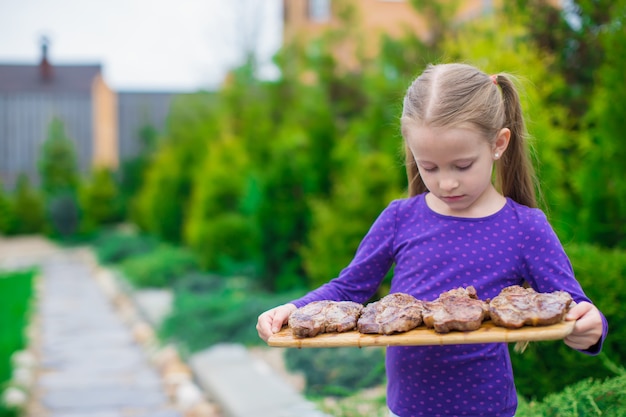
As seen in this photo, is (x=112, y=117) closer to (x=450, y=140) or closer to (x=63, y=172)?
(x=63, y=172)

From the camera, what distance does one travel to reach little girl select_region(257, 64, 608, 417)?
1.82m

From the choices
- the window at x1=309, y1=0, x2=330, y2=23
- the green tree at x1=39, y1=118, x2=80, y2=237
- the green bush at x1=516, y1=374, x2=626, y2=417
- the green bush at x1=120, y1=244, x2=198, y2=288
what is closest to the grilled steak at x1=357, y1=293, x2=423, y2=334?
the green bush at x1=516, y1=374, x2=626, y2=417

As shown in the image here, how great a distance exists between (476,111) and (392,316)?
563 mm

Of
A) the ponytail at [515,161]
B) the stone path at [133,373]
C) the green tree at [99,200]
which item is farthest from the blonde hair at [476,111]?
the green tree at [99,200]

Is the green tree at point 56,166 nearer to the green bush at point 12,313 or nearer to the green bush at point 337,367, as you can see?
the green bush at point 12,313

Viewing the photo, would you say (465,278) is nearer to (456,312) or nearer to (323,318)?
(456,312)

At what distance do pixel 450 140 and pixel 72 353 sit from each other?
239 inches

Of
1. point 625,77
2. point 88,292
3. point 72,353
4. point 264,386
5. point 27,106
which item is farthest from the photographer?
point 27,106

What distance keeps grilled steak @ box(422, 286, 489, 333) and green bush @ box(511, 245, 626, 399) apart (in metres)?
1.67

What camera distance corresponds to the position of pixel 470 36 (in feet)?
27.9

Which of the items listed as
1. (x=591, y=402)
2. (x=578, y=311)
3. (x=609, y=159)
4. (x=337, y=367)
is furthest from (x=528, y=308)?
(x=337, y=367)

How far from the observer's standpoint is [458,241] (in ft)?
6.40

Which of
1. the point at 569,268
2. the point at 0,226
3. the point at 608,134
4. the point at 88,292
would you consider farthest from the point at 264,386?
the point at 0,226

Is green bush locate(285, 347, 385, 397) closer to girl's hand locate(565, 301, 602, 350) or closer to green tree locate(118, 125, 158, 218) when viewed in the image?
girl's hand locate(565, 301, 602, 350)
